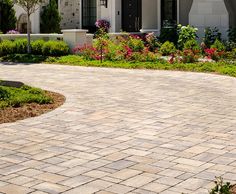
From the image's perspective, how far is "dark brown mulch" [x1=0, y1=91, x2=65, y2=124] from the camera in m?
10.5

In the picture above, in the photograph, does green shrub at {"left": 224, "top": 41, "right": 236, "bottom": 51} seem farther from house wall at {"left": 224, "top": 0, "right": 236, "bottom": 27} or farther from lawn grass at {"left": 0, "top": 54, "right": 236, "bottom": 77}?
lawn grass at {"left": 0, "top": 54, "right": 236, "bottom": 77}

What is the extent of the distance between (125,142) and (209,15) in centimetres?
1629

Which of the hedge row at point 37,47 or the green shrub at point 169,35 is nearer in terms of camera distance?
the hedge row at point 37,47

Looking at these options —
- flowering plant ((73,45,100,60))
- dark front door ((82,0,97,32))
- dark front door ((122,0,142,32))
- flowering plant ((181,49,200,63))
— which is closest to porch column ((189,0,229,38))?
flowering plant ((181,49,200,63))

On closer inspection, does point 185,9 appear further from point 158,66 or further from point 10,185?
point 10,185

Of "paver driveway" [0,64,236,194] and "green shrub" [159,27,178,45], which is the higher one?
"green shrub" [159,27,178,45]

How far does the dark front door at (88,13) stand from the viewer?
3144cm

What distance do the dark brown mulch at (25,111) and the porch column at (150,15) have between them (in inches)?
628

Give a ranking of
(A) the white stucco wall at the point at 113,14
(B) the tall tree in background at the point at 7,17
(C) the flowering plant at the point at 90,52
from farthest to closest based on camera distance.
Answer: (B) the tall tree in background at the point at 7,17 < (A) the white stucco wall at the point at 113,14 < (C) the flowering plant at the point at 90,52

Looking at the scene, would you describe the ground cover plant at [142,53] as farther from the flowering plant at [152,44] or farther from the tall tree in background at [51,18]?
the tall tree in background at [51,18]

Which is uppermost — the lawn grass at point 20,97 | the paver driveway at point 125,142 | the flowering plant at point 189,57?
the flowering plant at point 189,57

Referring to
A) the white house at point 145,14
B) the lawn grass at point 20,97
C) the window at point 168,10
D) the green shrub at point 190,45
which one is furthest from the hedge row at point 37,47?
the lawn grass at point 20,97

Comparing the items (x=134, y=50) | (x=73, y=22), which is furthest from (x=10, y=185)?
(x=73, y=22)

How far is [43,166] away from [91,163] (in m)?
0.65
